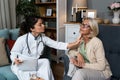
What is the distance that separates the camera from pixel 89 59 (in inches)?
93.3

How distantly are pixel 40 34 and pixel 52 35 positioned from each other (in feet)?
6.87

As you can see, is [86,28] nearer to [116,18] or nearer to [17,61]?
[17,61]

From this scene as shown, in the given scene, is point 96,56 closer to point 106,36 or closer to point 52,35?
point 106,36

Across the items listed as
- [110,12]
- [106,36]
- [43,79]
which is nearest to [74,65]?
[43,79]

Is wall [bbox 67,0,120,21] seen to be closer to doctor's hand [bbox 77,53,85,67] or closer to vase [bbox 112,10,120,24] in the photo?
vase [bbox 112,10,120,24]

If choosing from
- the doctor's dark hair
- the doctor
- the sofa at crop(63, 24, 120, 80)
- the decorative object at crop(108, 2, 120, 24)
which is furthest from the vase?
the doctor's dark hair

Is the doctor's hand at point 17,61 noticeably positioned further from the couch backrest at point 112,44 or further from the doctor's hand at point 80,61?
the couch backrest at point 112,44

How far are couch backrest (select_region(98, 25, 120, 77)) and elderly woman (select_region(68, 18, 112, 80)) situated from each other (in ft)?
0.81

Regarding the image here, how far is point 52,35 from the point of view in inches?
191

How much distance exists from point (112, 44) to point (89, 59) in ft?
1.45

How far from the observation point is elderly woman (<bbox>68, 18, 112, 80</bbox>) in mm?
2230

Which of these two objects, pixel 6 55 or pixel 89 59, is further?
pixel 6 55

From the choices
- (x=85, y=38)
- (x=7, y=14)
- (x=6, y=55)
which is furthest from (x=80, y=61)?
(x=7, y=14)

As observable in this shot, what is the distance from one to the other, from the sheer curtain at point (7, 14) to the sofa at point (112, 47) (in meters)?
2.04
